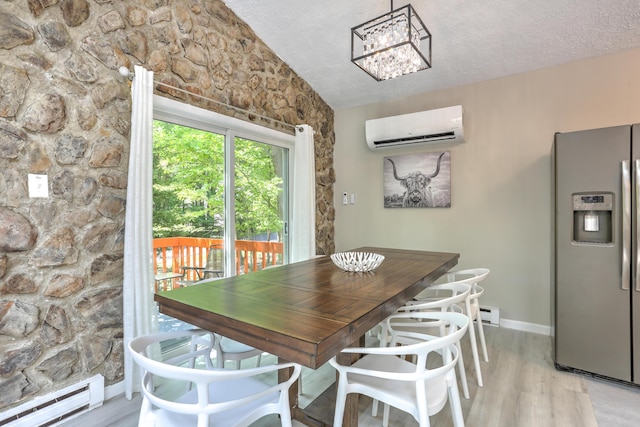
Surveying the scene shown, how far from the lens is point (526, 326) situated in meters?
3.11

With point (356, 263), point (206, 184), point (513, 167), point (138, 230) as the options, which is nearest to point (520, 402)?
point (356, 263)

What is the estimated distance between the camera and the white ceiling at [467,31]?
7.89 ft

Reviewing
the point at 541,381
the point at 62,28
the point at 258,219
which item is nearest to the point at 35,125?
the point at 62,28

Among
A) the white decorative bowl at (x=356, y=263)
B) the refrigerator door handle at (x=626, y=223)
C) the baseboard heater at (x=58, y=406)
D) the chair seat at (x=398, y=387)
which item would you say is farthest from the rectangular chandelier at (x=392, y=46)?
the baseboard heater at (x=58, y=406)

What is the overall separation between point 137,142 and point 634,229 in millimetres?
3259

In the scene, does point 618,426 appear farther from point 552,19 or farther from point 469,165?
point 552,19

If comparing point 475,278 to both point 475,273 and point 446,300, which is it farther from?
point 446,300

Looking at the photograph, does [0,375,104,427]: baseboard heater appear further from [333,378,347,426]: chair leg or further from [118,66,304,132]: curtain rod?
[118,66,304,132]: curtain rod

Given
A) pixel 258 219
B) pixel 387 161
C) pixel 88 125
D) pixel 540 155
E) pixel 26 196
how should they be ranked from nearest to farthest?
1. pixel 26 196
2. pixel 88 125
3. pixel 540 155
4. pixel 258 219
5. pixel 387 161

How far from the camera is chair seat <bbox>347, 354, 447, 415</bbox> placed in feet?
4.09

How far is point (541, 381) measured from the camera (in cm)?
221

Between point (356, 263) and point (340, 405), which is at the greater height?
point (356, 263)

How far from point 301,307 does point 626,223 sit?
7.38ft

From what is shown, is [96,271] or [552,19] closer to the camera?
[96,271]
